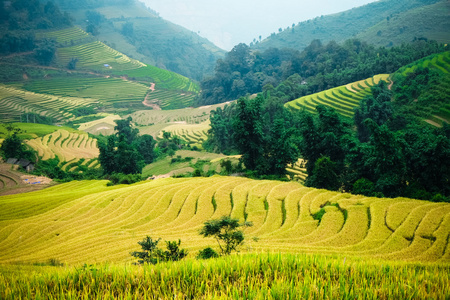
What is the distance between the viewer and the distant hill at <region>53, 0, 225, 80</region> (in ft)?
396

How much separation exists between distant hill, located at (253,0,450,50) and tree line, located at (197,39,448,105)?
2105cm

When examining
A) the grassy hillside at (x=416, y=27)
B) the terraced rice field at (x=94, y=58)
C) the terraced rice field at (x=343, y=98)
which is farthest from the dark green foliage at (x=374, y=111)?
the terraced rice field at (x=94, y=58)

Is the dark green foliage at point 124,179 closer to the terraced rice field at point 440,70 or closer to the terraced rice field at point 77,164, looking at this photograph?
the terraced rice field at point 77,164

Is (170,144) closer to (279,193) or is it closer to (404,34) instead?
(279,193)

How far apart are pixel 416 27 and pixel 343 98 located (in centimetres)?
5196

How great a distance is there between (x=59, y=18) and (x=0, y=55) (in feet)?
98.2

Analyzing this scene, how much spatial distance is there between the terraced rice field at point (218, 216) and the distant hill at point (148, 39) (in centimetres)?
10041

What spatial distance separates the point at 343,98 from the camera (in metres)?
41.2

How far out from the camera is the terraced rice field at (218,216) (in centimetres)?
848

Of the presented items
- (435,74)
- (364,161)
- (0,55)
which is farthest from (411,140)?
(0,55)

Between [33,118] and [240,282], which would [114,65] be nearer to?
[33,118]

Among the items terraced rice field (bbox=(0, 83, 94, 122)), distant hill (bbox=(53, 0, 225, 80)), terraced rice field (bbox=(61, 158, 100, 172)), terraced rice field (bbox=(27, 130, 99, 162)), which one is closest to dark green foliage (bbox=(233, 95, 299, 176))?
terraced rice field (bbox=(61, 158, 100, 172))

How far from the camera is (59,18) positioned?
96.8 m

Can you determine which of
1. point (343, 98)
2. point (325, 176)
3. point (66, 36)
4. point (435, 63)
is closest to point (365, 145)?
point (325, 176)
